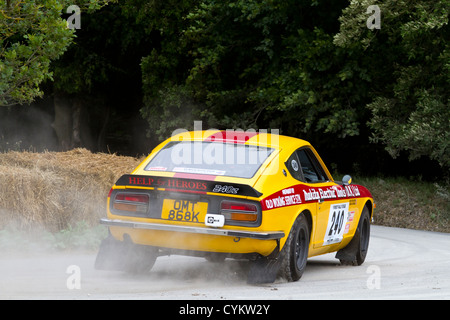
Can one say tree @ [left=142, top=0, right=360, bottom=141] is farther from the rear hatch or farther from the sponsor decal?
the rear hatch

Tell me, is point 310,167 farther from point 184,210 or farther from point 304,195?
point 184,210

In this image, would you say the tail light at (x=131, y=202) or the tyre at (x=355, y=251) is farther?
the tyre at (x=355, y=251)

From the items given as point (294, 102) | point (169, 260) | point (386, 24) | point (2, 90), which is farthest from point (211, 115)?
point (169, 260)

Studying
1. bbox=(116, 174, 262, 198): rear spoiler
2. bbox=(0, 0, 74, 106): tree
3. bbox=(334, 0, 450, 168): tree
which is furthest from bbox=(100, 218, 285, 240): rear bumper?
bbox=(334, 0, 450, 168): tree

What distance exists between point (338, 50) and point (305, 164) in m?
15.1

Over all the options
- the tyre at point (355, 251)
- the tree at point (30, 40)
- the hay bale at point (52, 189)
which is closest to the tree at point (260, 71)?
the tree at point (30, 40)

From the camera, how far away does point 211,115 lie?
29250 mm

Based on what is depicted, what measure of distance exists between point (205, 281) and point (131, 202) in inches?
44.5

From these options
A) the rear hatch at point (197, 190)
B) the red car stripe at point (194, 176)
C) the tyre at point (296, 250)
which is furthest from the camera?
the tyre at point (296, 250)

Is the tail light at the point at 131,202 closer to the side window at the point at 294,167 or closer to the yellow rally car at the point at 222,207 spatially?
the yellow rally car at the point at 222,207

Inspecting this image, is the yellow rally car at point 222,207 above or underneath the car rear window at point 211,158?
underneath

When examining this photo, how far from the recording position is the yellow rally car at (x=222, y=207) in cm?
834

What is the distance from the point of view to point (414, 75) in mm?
22578

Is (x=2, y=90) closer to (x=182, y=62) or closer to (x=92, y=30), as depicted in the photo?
(x=182, y=62)
